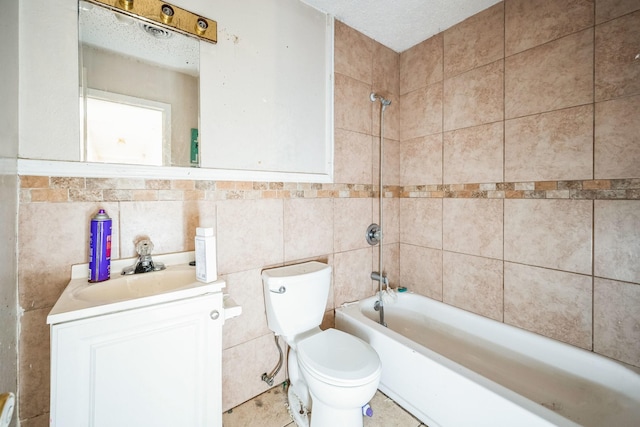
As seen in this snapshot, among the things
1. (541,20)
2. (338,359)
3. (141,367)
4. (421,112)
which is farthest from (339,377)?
(541,20)

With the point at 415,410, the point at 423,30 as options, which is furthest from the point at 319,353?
the point at 423,30

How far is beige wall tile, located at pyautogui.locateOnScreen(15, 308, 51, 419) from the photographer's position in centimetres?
94

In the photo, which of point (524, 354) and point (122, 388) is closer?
point (122, 388)

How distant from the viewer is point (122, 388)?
2.70ft

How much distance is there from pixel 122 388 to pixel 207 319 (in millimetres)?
301

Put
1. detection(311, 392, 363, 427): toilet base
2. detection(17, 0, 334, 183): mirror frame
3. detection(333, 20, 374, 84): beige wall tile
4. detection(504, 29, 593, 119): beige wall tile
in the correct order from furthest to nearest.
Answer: detection(333, 20, 374, 84): beige wall tile, detection(504, 29, 593, 119): beige wall tile, detection(311, 392, 363, 427): toilet base, detection(17, 0, 334, 183): mirror frame

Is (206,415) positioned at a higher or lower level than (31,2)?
lower

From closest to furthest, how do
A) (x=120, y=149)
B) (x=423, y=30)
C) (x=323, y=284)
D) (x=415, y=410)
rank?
(x=120, y=149) < (x=415, y=410) < (x=323, y=284) < (x=423, y=30)

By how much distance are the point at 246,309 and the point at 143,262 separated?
1.86 ft

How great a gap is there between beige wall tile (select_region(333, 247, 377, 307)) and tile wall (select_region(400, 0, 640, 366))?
1.39 feet

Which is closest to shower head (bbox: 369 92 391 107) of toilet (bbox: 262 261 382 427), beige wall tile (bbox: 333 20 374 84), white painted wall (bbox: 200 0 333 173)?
beige wall tile (bbox: 333 20 374 84)

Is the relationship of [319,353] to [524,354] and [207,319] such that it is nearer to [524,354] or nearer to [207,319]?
[207,319]

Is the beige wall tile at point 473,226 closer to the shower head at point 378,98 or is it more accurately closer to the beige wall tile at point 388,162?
the beige wall tile at point 388,162

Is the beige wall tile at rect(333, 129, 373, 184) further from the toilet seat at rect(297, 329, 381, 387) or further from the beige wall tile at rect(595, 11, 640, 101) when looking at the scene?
the beige wall tile at rect(595, 11, 640, 101)
